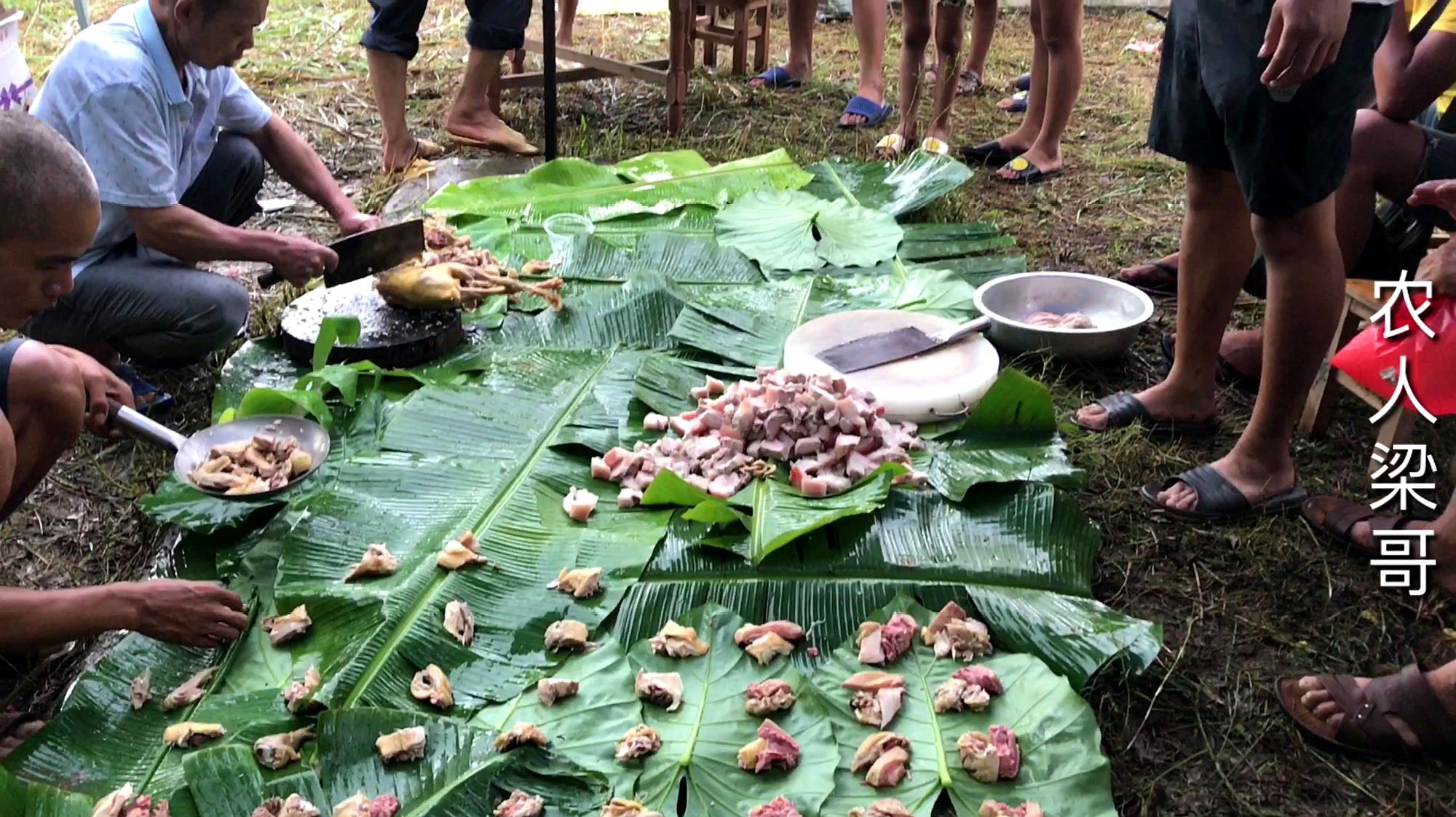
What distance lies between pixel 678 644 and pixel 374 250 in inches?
65.7

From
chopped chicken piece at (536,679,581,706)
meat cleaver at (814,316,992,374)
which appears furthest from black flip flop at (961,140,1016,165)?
chopped chicken piece at (536,679,581,706)

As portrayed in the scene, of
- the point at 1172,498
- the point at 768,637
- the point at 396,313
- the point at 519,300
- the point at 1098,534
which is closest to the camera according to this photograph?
the point at 768,637

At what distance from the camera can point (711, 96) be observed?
623 cm

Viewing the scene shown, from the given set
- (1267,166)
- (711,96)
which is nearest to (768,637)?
(1267,166)

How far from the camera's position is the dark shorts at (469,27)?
471 cm

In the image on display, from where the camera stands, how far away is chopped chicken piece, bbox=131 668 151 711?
6.73 feet

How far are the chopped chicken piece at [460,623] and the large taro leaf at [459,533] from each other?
0.04 feet

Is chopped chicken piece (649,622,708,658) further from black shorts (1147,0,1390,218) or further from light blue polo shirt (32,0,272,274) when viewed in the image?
light blue polo shirt (32,0,272,274)

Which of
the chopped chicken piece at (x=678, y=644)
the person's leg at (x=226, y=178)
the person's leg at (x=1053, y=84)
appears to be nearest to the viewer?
the chopped chicken piece at (x=678, y=644)

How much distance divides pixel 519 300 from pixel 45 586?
5.26 ft

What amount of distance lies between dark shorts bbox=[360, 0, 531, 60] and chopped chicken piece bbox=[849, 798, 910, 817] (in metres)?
3.98

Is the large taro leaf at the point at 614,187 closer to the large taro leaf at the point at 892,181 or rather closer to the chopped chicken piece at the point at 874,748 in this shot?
the large taro leaf at the point at 892,181

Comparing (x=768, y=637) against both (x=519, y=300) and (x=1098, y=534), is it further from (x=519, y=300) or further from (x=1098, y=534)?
(x=519, y=300)

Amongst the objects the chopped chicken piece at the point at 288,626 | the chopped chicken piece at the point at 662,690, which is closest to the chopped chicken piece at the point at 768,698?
the chopped chicken piece at the point at 662,690
